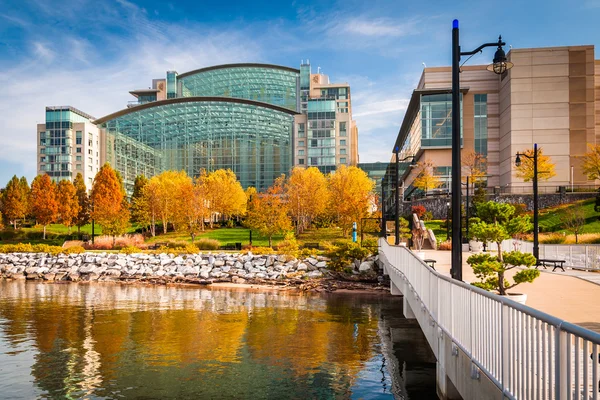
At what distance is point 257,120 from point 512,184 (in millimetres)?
50972

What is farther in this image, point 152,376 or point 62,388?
point 152,376

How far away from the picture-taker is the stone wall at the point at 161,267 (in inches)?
1469

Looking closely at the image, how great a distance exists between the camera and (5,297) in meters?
29.8

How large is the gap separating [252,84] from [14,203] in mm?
66291

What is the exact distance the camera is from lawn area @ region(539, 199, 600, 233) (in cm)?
4693

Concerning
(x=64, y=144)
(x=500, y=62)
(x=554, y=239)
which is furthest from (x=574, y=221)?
(x=64, y=144)

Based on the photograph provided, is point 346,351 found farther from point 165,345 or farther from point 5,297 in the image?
point 5,297

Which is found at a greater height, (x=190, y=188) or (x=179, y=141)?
(x=179, y=141)

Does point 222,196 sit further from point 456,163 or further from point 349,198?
point 456,163

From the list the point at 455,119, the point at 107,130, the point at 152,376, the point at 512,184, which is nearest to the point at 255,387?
the point at 152,376

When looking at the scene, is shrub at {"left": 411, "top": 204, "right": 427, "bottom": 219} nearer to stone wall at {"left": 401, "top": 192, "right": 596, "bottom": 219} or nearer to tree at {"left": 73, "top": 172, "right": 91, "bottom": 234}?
stone wall at {"left": 401, "top": 192, "right": 596, "bottom": 219}

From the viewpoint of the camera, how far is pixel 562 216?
2024 inches

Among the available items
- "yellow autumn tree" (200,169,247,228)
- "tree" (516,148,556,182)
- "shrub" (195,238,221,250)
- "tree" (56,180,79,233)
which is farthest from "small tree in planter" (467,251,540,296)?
"tree" (56,180,79,233)

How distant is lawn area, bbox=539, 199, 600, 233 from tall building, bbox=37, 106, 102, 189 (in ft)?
284
